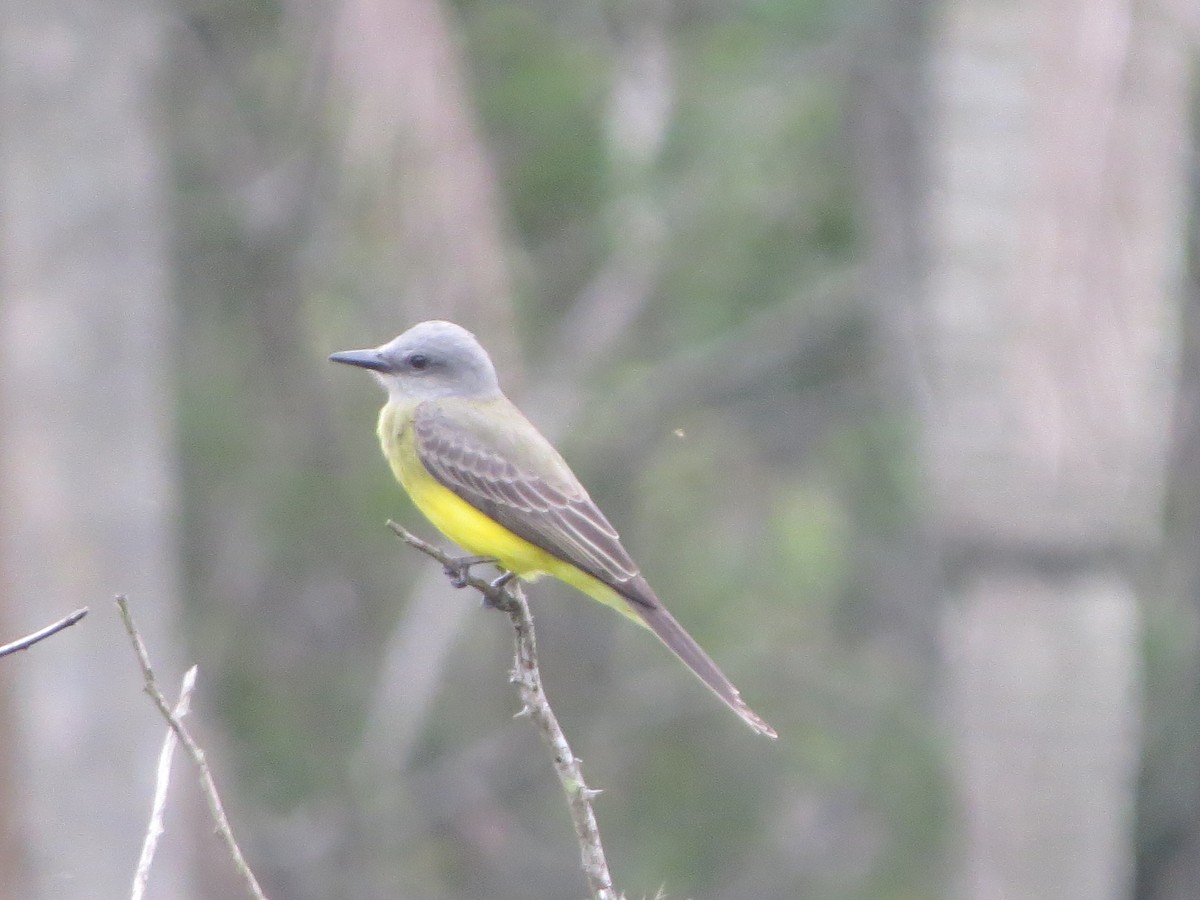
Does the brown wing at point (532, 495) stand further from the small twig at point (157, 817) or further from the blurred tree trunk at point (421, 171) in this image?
the blurred tree trunk at point (421, 171)

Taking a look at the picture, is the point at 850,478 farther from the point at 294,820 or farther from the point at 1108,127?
the point at 1108,127

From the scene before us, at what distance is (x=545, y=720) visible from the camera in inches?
159

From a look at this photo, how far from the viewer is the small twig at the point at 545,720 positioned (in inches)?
146

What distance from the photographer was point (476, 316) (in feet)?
26.7

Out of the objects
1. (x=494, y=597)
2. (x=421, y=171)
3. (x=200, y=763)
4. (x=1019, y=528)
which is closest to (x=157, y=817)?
(x=200, y=763)

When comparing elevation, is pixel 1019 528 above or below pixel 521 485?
below

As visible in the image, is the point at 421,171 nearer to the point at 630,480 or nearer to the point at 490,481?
the point at 490,481

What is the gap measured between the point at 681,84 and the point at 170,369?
13.3 feet

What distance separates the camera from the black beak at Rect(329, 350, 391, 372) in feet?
18.1

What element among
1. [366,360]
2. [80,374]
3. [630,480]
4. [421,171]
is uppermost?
[421,171]

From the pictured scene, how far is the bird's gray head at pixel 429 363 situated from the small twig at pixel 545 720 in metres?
1.10

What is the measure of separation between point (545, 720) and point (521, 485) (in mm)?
1458

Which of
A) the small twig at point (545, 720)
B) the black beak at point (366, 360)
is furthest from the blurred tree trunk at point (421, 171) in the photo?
the small twig at point (545, 720)

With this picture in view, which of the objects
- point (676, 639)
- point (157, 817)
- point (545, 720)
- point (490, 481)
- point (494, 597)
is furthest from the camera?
point (490, 481)
